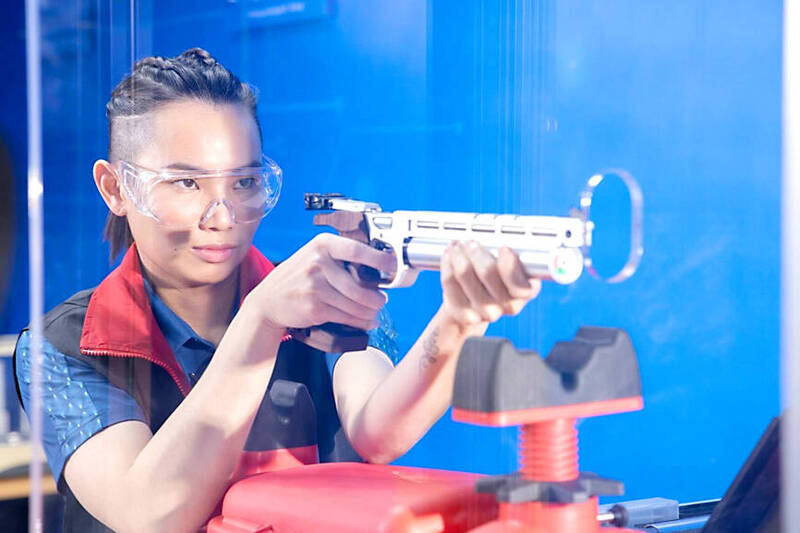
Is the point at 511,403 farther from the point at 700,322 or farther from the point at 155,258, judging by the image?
the point at 155,258

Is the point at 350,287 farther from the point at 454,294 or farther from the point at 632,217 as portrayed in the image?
the point at 632,217

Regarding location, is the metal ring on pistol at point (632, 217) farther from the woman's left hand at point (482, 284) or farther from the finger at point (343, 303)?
the finger at point (343, 303)

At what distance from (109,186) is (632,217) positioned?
1.99 feet

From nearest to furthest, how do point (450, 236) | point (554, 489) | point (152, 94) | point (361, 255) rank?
point (554, 489), point (450, 236), point (361, 255), point (152, 94)

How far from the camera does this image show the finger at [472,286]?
2.66 feet

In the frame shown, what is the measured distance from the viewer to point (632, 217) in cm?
81

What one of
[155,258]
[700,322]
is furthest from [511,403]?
[155,258]

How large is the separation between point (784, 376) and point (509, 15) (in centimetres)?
39

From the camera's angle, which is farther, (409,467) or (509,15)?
(409,467)

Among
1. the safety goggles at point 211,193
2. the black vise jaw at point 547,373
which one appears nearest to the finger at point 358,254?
the safety goggles at point 211,193

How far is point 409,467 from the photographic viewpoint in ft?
3.18

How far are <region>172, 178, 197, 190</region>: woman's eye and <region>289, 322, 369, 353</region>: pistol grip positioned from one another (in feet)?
0.61

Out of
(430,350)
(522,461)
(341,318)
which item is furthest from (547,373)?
(341,318)

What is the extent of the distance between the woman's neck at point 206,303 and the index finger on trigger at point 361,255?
0.49 ft
